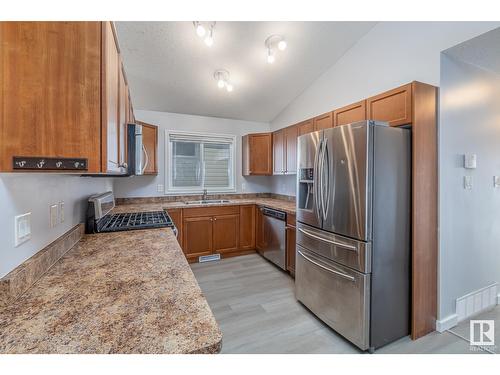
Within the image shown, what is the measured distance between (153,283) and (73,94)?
0.78m

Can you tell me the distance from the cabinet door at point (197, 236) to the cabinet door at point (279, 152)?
1.36 meters

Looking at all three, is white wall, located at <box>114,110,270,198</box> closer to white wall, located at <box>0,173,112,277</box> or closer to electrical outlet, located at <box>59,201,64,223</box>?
white wall, located at <box>0,173,112,277</box>

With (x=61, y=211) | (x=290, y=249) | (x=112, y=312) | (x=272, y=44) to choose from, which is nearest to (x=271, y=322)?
(x=290, y=249)

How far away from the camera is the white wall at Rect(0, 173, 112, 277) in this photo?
85 centimetres

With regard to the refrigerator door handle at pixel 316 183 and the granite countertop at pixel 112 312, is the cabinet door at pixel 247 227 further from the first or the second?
the granite countertop at pixel 112 312

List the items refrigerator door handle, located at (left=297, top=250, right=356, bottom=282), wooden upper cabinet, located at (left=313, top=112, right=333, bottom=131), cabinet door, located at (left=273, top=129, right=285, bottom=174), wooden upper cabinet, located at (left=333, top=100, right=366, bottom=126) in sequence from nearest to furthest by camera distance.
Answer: refrigerator door handle, located at (left=297, top=250, right=356, bottom=282), wooden upper cabinet, located at (left=333, top=100, right=366, bottom=126), wooden upper cabinet, located at (left=313, top=112, right=333, bottom=131), cabinet door, located at (left=273, top=129, right=285, bottom=174)

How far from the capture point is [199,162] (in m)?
4.14

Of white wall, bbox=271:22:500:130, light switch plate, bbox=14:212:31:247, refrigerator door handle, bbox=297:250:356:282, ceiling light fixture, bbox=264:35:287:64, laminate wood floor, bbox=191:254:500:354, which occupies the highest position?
ceiling light fixture, bbox=264:35:287:64

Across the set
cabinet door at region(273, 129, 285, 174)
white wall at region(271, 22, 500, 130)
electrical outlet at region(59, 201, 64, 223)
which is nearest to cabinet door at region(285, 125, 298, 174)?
cabinet door at region(273, 129, 285, 174)

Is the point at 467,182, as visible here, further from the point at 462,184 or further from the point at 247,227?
the point at 247,227

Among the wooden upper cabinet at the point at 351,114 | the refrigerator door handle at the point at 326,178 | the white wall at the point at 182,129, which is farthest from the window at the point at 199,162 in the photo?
the refrigerator door handle at the point at 326,178

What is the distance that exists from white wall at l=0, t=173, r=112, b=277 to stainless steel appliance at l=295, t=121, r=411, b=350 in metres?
1.90

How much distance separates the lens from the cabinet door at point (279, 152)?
3717mm
